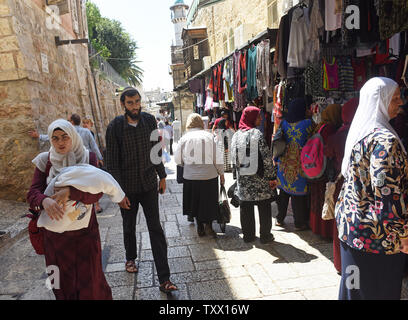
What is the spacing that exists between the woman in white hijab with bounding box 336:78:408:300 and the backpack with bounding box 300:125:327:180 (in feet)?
4.34

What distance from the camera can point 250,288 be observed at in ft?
9.19

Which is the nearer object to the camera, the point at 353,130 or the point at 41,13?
the point at 353,130

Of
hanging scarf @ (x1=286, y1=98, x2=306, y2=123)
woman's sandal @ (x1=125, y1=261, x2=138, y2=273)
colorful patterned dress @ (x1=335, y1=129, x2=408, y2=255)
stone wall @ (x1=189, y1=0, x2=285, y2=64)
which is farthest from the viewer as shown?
stone wall @ (x1=189, y1=0, x2=285, y2=64)

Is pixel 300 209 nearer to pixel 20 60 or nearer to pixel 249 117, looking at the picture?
pixel 249 117

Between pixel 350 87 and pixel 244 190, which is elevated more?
pixel 350 87

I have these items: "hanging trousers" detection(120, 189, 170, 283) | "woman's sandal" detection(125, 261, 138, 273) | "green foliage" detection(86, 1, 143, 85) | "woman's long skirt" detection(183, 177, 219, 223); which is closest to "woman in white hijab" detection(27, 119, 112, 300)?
"hanging trousers" detection(120, 189, 170, 283)

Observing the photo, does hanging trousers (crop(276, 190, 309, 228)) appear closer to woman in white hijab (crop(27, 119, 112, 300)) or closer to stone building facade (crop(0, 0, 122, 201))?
woman in white hijab (crop(27, 119, 112, 300))

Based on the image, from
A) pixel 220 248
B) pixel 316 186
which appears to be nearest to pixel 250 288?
pixel 220 248

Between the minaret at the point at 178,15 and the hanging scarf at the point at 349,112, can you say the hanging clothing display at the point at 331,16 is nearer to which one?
the hanging scarf at the point at 349,112

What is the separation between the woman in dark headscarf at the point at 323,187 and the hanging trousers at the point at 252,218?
1.80 ft

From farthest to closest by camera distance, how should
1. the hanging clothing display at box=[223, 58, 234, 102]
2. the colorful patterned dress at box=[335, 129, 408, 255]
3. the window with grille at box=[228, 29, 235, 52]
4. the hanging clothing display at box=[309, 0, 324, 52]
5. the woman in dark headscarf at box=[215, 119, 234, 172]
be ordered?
the window with grille at box=[228, 29, 235, 52] → the woman in dark headscarf at box=[215, 119, 234, 172] → the hanging clothing display at box=[223, 58, 234, 102] → the hanging clothing display at box=[309, 0, 324, 52] → the colorful patterned dress at box=[335, 129, 408, 255]

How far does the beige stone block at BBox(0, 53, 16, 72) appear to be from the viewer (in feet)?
17.9

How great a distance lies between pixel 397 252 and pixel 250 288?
1381 mm

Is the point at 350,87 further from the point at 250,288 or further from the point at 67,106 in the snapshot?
the point at 67,106
